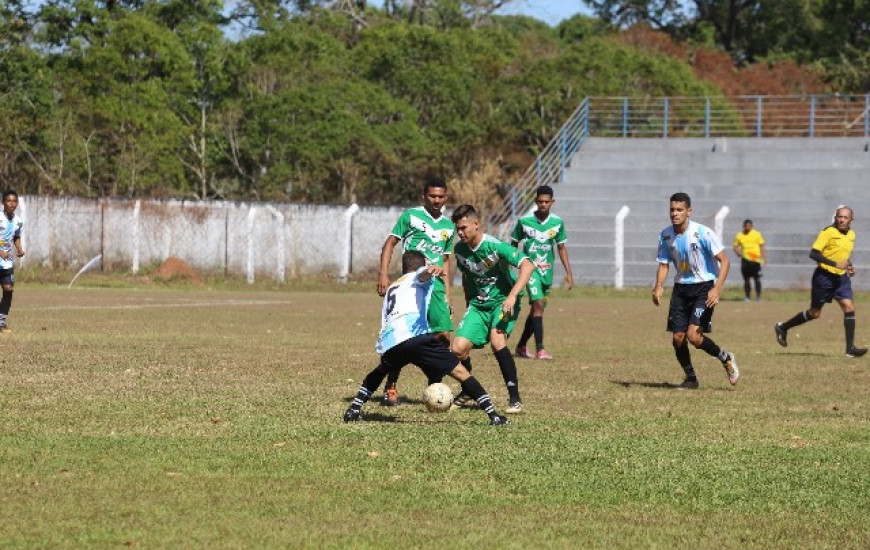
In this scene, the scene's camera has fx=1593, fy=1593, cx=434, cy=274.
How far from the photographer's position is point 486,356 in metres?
19.1

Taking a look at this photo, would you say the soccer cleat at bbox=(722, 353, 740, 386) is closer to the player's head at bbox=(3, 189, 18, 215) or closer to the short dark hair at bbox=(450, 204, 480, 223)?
the short dark hair at bbox=(450, 204, 480, 223)

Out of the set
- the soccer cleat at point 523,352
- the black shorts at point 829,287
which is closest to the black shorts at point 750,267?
the black shorts at point 829,287

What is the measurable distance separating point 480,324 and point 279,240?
30386 millimetres

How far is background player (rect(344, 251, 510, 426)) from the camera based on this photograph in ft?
36.5

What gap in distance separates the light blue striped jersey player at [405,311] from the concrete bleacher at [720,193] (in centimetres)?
3135

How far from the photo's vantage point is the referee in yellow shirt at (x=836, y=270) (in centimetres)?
1936

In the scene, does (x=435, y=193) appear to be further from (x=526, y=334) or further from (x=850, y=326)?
(x=850, y=326)

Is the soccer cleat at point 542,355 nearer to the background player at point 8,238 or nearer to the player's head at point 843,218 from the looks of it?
the player's head at point 843,218

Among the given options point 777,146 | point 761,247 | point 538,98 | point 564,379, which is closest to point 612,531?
point 564,379

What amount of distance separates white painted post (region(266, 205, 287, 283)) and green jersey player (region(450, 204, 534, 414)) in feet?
98.0

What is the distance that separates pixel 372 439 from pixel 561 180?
3724 centimetres

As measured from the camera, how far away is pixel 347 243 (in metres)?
43.2

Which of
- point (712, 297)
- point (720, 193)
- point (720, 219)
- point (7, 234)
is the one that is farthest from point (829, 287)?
point (720, 193)

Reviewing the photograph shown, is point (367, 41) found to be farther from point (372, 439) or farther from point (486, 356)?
point (372, 439)
